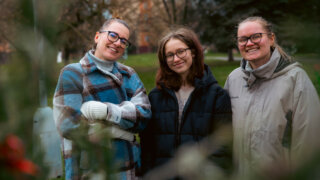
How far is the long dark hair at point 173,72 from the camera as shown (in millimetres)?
2828

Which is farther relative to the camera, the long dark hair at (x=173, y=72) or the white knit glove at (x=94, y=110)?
the long dark hair at (x=173, y=72)

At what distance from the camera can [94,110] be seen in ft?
7.47

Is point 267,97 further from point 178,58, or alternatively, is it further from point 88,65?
point 88,65

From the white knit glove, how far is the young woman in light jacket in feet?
3.40

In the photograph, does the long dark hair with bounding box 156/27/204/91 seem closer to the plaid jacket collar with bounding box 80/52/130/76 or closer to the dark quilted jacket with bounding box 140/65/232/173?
the dark quilted jacket with bounding box 140/65/232/173

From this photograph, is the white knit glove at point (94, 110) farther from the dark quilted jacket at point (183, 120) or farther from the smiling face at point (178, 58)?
the smiling face at point (178, 58)

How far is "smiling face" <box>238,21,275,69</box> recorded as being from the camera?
8.54 ft

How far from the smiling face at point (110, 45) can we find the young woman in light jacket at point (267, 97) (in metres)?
1.07

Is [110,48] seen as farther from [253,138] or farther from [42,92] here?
[42,92]

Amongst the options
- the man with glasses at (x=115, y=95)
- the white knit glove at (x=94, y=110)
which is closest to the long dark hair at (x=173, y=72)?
the man with glasses at (x=115, y=95)

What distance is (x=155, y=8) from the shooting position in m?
21.1

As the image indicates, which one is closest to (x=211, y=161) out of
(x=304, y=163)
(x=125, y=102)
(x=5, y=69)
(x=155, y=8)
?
(x=304, y=163)

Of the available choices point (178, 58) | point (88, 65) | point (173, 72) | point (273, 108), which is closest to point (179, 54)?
point (178, 58)

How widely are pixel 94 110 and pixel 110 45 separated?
66cm
